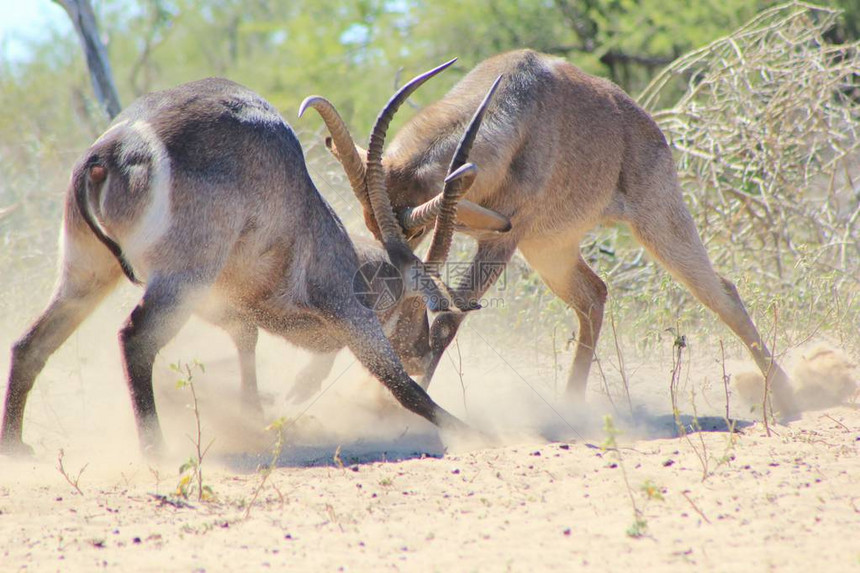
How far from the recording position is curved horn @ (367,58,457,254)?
15.3 feet

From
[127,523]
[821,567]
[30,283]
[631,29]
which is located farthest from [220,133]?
[631,29]

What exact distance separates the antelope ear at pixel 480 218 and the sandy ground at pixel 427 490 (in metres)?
1.06

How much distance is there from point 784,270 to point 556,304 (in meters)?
2.01

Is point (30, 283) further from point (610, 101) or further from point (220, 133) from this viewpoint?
point (610, 101)

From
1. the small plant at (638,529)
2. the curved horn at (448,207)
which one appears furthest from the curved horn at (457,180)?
the small plant at (638,529)

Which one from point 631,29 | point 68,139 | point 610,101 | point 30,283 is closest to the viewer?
point 610,101

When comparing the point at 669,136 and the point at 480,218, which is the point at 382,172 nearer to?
the point at 480,218

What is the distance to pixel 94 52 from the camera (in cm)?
909

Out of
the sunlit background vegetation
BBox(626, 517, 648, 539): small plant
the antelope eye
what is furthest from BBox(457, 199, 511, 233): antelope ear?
BBox(626, 517, 648, 539): small plant

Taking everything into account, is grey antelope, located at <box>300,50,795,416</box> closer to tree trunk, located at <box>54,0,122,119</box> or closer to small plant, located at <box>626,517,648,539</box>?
small plant, located at <box>626,517,648,539</box>

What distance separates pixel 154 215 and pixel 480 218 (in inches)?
66.0

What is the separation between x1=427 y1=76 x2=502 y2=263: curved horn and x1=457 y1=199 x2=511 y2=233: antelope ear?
0.41 feet

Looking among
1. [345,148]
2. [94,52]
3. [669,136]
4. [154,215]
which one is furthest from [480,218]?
[94,52]

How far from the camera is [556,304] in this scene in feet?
22.2
